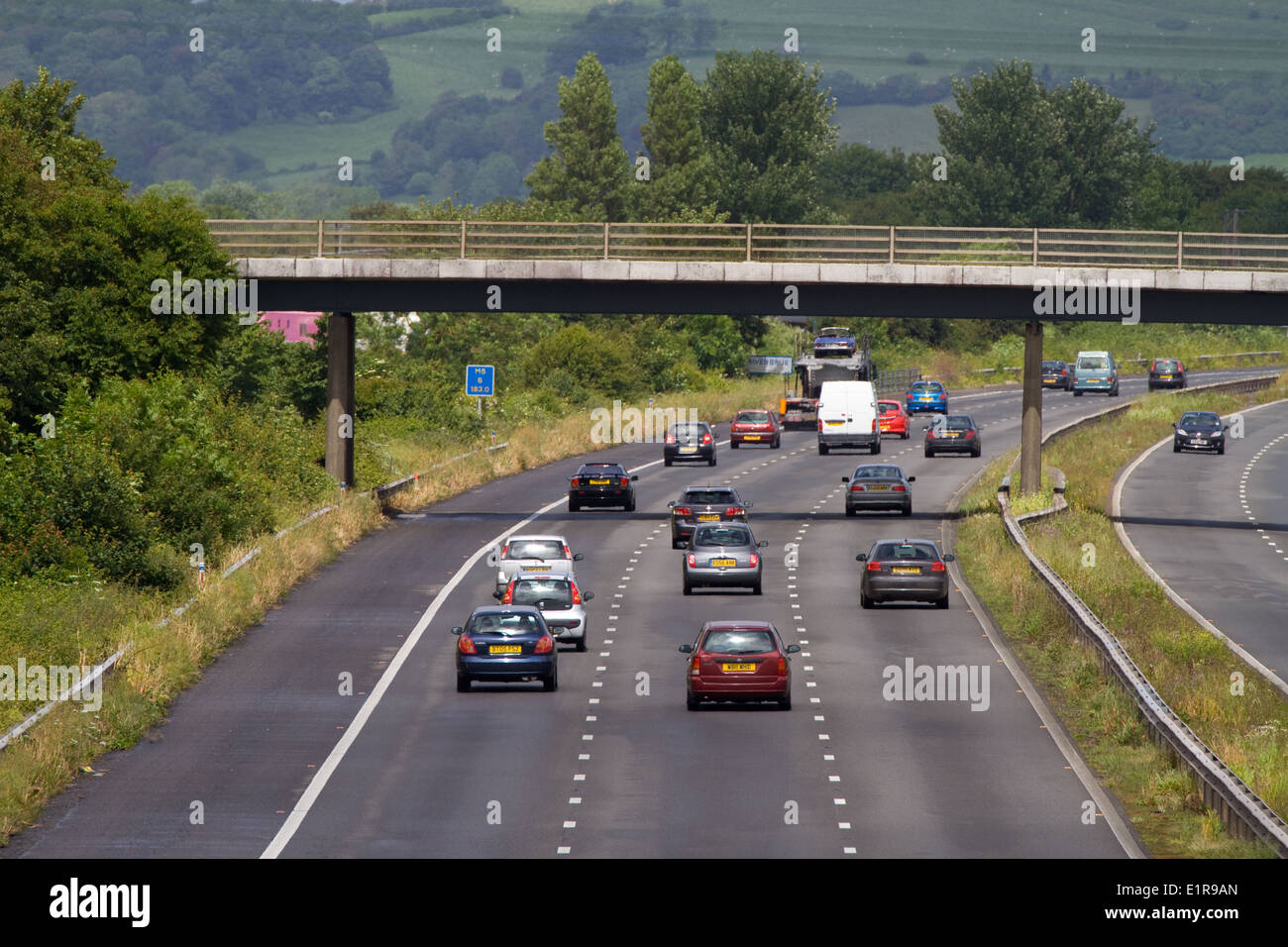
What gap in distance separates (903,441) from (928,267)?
1235 inches

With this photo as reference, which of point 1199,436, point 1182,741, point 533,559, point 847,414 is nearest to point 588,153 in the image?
point 847,414

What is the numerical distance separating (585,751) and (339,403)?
32.1 m

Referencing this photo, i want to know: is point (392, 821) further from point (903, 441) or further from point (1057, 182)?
point (1057, 182)

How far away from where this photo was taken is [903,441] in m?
85.6

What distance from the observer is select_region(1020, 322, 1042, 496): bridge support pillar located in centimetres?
5772

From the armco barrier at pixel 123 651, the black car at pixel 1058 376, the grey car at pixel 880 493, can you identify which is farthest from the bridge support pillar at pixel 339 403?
the black car at pixel 1058 376

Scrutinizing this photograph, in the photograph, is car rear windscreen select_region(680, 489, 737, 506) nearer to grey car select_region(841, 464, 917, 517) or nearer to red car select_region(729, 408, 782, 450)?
grey car select_region(841, 464, 917, 517)

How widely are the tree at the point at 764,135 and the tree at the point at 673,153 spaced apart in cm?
363

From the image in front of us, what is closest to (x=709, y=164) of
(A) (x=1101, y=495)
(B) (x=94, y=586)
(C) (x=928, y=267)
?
(A) (x=1101, y=495)

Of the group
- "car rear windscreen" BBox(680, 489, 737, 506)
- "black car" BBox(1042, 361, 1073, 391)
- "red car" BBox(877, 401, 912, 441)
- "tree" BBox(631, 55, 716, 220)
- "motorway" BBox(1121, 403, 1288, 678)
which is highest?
"tree" BBox(631, 55, 716, 220)

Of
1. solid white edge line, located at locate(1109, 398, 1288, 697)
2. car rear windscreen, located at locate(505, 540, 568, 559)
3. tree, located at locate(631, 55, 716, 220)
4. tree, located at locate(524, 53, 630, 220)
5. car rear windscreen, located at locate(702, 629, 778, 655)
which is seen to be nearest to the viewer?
car rear windscreen, located at locate(702, 629, 778, 655)

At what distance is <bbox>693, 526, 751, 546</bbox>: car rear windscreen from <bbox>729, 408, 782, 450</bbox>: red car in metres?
37.1

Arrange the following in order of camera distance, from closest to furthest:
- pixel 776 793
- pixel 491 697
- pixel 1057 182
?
1. pixel 776 793
2. pixel 491 697
3. pixel 1057 182

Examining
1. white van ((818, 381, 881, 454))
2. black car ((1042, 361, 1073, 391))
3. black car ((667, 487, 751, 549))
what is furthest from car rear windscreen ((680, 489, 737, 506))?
black car ((1042, 361, 1073, 391))
